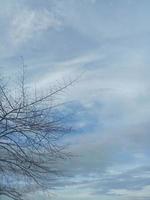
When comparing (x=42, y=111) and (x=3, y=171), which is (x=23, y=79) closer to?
(x=42, y=111)

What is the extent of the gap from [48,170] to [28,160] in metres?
0.64

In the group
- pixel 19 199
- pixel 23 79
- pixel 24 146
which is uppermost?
pixel 23 79

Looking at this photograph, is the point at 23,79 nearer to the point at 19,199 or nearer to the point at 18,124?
the point at 18,124

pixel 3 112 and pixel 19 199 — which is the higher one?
pixel 3 112

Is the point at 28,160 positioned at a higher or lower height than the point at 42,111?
lower

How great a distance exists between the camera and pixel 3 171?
18375 mm

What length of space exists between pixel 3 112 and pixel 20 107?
0.52m

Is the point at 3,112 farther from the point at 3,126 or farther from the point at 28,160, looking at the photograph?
the point at 28,160

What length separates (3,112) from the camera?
722 inches

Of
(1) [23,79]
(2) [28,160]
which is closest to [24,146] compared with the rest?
(2) [28,160]

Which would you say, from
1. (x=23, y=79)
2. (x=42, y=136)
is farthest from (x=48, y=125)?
(x=23, y=79)

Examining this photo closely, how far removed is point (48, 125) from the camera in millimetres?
18500

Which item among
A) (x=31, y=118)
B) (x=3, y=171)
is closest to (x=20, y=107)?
(x=31, y=118)

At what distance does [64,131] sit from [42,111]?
872 mm
